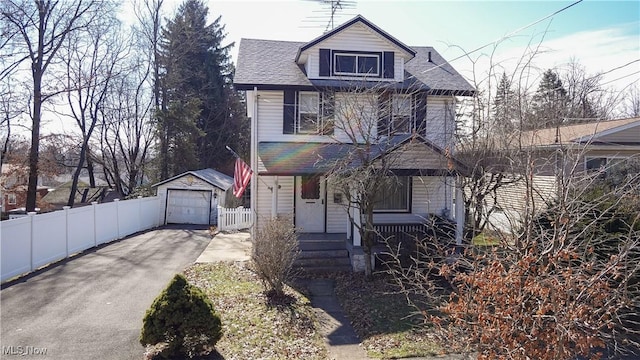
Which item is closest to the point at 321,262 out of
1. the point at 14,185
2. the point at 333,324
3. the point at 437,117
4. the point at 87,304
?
the point at 333,324

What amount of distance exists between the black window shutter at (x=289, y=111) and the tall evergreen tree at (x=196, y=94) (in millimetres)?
16072

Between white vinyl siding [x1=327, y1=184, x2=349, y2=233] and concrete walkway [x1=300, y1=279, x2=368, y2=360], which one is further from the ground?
white vinyl siding [x1=327, y1=184, x2=349, y2=233]

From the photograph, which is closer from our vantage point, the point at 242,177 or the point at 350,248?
the point at 350,248

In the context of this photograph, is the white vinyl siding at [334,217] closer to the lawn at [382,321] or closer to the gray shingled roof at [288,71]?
the lawn at [382,321]

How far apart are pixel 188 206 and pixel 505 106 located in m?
18.0

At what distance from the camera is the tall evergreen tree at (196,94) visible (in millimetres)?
27859

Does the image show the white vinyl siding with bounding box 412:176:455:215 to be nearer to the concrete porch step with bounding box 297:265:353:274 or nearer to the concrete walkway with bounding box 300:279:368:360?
the concrete porch step with bounding box 297:265:353:274

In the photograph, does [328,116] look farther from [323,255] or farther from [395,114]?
[323,255]

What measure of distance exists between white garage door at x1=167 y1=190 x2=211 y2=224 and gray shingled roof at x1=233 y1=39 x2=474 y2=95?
362 inches

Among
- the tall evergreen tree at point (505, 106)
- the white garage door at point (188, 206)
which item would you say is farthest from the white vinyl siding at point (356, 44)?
the white garage door at point (188, 206)

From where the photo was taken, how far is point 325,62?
1382 cm

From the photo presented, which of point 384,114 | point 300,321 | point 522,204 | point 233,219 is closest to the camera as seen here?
point 522,204

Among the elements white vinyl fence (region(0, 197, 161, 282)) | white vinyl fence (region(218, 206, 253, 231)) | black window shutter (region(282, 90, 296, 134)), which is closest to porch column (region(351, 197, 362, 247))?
black window shutter (region(282, 90, 296, 134))

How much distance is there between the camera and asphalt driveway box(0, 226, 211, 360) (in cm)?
613
